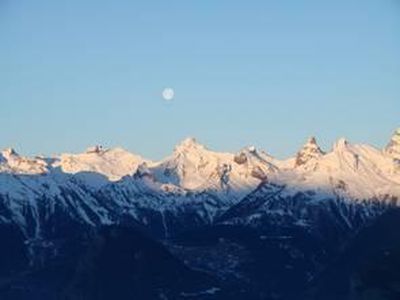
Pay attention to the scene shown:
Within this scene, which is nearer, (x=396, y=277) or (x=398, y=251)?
(x=396, y=277)

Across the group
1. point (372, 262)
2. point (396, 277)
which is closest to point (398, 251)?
point (372, 262)

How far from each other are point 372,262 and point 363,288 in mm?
4466

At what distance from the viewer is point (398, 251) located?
15775 centimetres

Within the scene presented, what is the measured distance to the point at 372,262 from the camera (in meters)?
154

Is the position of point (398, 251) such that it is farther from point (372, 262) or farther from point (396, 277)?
point (396, 277)

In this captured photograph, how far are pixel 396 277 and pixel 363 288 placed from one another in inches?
471

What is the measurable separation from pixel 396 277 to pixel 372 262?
1464cm

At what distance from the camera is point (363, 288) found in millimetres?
150875

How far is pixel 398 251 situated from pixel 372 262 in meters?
5.40

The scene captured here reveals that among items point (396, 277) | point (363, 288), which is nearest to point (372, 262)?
point (363, 288)

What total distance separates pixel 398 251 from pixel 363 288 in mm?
9467

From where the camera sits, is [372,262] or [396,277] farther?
[372,262]

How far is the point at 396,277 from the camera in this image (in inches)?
5487

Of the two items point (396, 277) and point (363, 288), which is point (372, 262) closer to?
point (363, 288)
